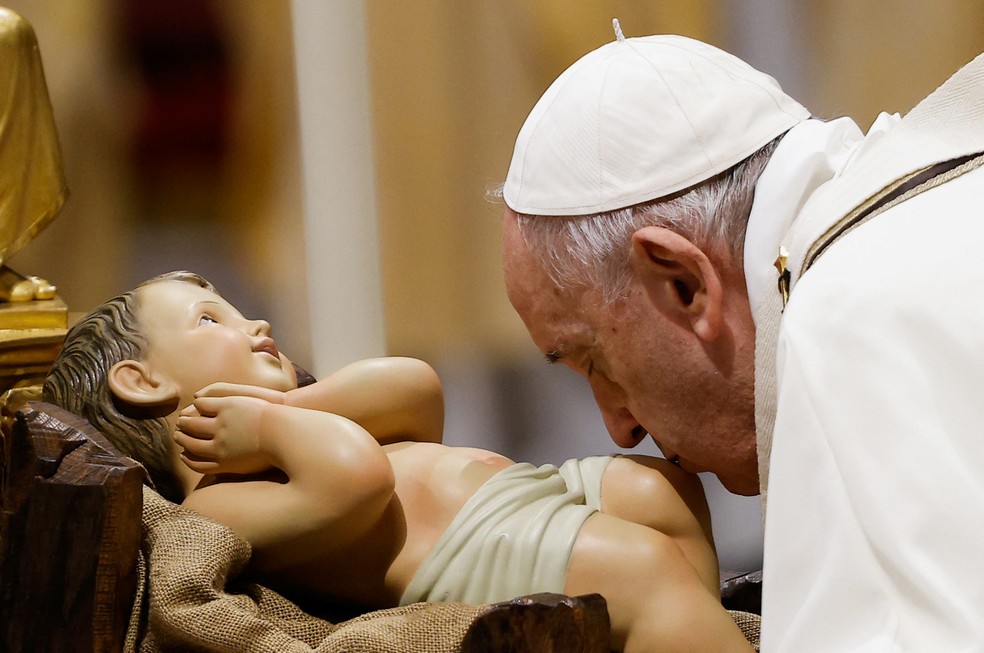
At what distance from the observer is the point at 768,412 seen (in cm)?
98

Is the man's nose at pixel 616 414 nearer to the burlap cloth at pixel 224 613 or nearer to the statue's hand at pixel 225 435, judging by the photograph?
the burlap cloth at pixel 224 613

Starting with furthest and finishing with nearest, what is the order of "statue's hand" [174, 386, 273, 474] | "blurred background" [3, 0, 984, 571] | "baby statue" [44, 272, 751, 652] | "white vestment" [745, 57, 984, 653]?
"blurred background" [3, 0, 984, 571] → "statue's hand" [174, 386, 273, 474] → "baby statue" [44, 272, 751, 652] → "white vestment" [745, 57, 984, 653]

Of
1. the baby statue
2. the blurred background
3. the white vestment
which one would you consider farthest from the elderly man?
the blurred background

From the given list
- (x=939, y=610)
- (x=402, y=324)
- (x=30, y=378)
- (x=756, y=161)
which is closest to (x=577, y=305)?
(x=756, y=161)

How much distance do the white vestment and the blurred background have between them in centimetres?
206

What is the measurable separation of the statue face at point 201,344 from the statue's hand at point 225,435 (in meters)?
0.11

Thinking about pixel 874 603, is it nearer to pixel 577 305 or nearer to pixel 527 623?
pixel 527 623

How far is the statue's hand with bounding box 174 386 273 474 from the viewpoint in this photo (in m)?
1.36

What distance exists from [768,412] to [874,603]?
0.78 ft

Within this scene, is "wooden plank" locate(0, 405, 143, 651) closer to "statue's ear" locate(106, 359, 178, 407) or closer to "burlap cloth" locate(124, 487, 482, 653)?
"burlap cloth" locate(124, 487, 482, 653)

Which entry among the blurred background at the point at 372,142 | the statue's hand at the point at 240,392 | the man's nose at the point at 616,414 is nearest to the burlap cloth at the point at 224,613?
the statue's hand at the point at 240,392

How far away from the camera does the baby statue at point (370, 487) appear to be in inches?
49.2

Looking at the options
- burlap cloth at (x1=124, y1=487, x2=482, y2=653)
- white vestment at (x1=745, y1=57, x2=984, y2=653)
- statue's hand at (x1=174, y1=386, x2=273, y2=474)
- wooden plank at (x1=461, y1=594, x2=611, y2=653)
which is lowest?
burlap cloth at (x1=124, y1=487, x2=482, y2=653)

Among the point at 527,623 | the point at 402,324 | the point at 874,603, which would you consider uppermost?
the point at 874,603
